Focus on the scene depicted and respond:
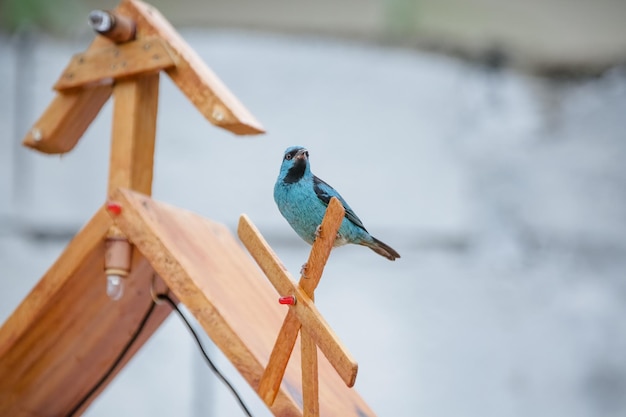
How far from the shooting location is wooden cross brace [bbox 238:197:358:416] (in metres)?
1.04

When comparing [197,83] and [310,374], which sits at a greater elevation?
[197,83]

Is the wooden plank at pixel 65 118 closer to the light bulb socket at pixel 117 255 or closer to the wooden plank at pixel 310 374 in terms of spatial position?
the light bulb socket at pixel 117 255

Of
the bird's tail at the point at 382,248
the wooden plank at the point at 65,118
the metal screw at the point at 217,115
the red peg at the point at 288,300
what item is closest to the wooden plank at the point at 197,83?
the metal screw at the point at 217,115

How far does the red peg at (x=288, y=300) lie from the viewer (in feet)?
3.54

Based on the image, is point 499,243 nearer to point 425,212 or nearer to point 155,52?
point 425,212

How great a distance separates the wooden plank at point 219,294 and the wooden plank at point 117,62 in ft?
0.81

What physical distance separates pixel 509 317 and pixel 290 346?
4.89 feet

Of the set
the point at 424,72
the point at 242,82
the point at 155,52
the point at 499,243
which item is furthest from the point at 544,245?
the point at 155,52

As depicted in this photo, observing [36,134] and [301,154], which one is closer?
[301,154]

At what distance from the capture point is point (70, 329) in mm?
1454

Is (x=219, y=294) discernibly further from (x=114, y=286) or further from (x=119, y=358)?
(x=119, y=358)

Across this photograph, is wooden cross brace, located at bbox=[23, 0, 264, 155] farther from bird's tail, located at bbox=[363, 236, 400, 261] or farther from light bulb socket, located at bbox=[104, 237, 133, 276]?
bird's tail, located at bbox=[363, 236, 400, 261]

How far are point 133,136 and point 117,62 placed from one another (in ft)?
0.44

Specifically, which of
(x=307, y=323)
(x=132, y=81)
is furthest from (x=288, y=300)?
(x=132, y=81)
